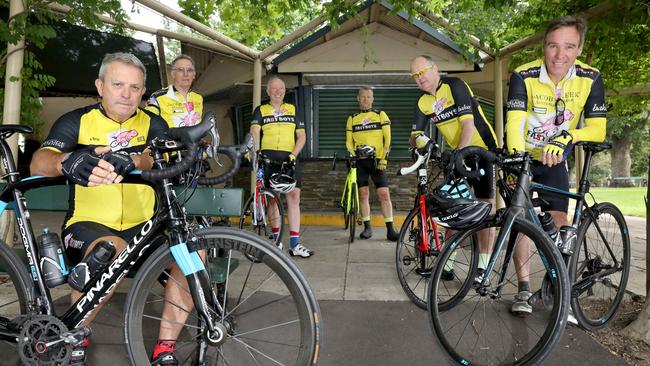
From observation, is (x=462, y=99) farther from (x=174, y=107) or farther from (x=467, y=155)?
(x=174, y=107)

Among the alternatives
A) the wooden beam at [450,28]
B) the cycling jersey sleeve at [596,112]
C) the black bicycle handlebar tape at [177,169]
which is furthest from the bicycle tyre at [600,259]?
the wooden beam at [450,28]

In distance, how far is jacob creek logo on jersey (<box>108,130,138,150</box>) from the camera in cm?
Result: 241

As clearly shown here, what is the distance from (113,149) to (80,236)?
0.49 m

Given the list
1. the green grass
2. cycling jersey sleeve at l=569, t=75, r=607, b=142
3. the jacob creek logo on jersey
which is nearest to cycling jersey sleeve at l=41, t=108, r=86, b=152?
the jacob creek logo on jersey

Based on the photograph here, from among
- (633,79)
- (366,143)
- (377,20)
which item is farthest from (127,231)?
(633,79)

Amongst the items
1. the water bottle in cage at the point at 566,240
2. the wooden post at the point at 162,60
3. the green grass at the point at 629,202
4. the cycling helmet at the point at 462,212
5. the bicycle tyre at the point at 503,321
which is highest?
the wooden post at the point at 162,60

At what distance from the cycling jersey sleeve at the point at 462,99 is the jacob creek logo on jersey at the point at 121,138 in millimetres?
2413

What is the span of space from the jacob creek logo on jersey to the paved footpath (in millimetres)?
1197

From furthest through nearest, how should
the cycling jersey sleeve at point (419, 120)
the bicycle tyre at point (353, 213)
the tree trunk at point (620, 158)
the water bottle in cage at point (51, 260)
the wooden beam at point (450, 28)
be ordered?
the tree trunk at point (620, 158), the wooden beam at point (450, 28), the bicycle tyre at point (353, 213), the cycling jersey sleeve at point (419, 120), the water bottle in cage at point (51, 260)

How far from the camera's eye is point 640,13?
10.4ft

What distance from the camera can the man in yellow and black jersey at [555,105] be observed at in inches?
104

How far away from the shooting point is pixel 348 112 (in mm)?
8641

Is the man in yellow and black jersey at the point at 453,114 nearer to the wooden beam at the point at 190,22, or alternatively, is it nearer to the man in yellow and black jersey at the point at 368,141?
the man in yellow and black jersey at the point at 368,141

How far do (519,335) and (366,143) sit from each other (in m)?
3.88
